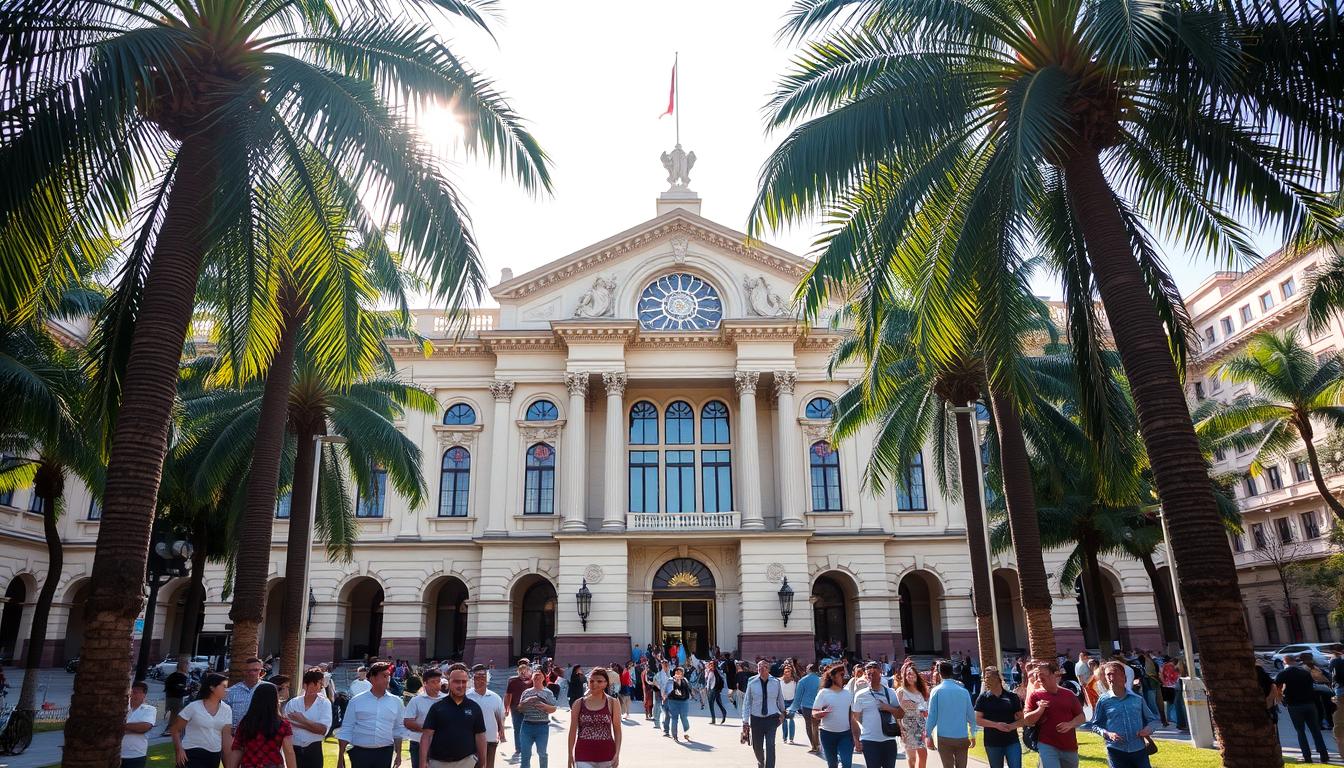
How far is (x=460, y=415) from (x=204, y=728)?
32.5 m

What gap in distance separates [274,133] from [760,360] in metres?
29.0

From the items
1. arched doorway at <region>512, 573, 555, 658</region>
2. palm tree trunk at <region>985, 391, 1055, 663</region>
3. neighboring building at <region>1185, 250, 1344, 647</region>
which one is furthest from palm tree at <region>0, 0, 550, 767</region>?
neighboring building at <region>1185, 250, 1344, 647</region>

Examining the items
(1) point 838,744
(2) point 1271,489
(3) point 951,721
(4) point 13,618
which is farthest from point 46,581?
(2) point 1271,489

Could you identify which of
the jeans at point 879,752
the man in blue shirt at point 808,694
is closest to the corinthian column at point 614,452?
the man in blue shirt at point 808,694

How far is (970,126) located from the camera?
38.5ft

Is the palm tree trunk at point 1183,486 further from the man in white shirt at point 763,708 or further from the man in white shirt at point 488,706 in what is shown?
the man in white shirt at point 488,706

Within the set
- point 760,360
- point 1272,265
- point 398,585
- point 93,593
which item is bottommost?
point 93,593

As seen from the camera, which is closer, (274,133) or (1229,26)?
(1229,26)

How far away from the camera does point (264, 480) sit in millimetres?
16047

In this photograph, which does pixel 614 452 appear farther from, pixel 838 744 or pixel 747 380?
pixel 838 744

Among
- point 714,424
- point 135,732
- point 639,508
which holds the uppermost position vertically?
point 714,424

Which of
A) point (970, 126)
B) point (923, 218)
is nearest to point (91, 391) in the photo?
point (923, 218)

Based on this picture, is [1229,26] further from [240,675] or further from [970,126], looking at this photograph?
[240,675]

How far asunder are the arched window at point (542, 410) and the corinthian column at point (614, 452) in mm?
2645
